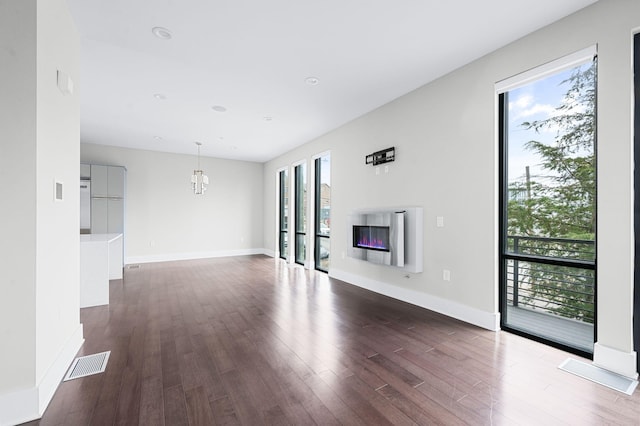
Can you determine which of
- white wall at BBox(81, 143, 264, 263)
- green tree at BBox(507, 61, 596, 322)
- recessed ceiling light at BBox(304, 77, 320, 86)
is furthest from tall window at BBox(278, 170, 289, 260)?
green tree at BBox(507, 61, 596, 322)

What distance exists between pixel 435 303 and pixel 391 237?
3.15ft

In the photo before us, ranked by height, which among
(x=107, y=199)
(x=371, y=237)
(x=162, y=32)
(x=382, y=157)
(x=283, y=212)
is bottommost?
(x=371, y=237)

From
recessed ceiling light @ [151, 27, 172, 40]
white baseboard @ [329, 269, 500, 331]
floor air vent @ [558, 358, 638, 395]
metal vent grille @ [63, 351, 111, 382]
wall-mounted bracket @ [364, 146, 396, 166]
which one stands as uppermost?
recessed ceiling light @ [151, 27, 172, 40]

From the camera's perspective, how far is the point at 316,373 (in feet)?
6.98

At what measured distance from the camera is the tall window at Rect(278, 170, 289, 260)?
7789 millimetres

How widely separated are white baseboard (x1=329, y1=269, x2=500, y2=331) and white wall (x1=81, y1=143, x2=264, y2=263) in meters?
4.66

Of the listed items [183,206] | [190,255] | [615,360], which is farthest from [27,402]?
[183,206]

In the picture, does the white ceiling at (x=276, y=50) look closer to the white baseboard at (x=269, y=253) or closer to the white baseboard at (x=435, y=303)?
the white baseboard at (x=435, y=303)

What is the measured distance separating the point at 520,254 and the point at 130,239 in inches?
307

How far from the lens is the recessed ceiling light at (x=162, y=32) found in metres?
2.56

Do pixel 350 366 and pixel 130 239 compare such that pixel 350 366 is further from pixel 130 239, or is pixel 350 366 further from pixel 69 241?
pixel 130 239

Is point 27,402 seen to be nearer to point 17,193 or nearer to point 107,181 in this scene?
point 17,193

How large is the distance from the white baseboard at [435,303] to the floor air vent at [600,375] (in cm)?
70

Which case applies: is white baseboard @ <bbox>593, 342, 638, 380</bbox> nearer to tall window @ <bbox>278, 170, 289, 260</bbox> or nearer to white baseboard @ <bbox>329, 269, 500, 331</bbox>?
white baseboard @ <bbox>329, 269, 500, 331</bbox>
